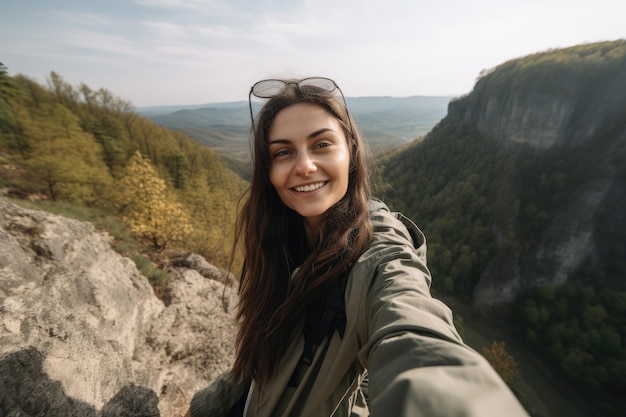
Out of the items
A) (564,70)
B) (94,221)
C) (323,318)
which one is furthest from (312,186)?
(564,70)

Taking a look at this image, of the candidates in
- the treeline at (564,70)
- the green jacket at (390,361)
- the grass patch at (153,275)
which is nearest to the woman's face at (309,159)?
the green jacket at (390,361)

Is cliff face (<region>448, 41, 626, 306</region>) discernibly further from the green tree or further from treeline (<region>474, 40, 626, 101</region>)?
the green tree

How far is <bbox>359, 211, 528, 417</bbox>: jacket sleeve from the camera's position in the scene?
0.65 m

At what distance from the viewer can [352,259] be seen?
1432 millimetres

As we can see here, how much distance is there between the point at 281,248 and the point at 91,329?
1944mm

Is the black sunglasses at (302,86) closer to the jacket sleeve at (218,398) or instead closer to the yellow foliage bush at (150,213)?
the jacket sleeve at (218,398)

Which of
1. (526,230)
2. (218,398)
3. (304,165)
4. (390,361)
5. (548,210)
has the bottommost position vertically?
(526,230)

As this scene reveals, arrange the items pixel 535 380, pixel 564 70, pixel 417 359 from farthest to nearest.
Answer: pixel 564 70, pixel 535 380, pixel 417 359

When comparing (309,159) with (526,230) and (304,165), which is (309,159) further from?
(526,230)

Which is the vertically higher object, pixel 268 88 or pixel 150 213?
pixel 268 88

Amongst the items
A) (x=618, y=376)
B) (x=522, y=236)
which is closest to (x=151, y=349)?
(x=618, y=376)

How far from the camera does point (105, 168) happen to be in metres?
Result: 17.7

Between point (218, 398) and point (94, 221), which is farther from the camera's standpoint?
point (94, 221)

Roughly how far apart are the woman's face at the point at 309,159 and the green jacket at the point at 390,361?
353 millimetres
